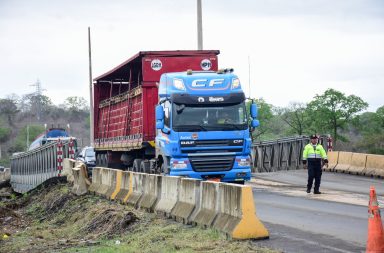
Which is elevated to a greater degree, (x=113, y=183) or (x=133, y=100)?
(x=133, y=100)

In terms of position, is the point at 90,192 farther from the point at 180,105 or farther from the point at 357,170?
the point at 357,170

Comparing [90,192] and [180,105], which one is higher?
[180,105]

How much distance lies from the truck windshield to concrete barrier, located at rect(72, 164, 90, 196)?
4775 mm

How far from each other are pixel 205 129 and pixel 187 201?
562 centimetres

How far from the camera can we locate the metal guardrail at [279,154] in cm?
3291

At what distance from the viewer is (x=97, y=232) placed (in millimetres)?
14344

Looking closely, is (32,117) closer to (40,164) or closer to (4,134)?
(4,134)

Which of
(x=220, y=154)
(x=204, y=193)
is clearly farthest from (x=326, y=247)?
(x=220, y=154)

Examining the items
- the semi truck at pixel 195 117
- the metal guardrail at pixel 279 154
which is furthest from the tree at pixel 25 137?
the semi truck at pixel 195 117

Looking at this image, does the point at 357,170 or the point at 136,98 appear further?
the point at 357,170

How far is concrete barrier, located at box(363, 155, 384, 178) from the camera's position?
30.8 metres

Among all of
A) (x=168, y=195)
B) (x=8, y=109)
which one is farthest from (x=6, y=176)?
(x=8, y=109)

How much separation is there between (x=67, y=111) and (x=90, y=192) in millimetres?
126920

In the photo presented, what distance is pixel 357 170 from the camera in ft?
107
